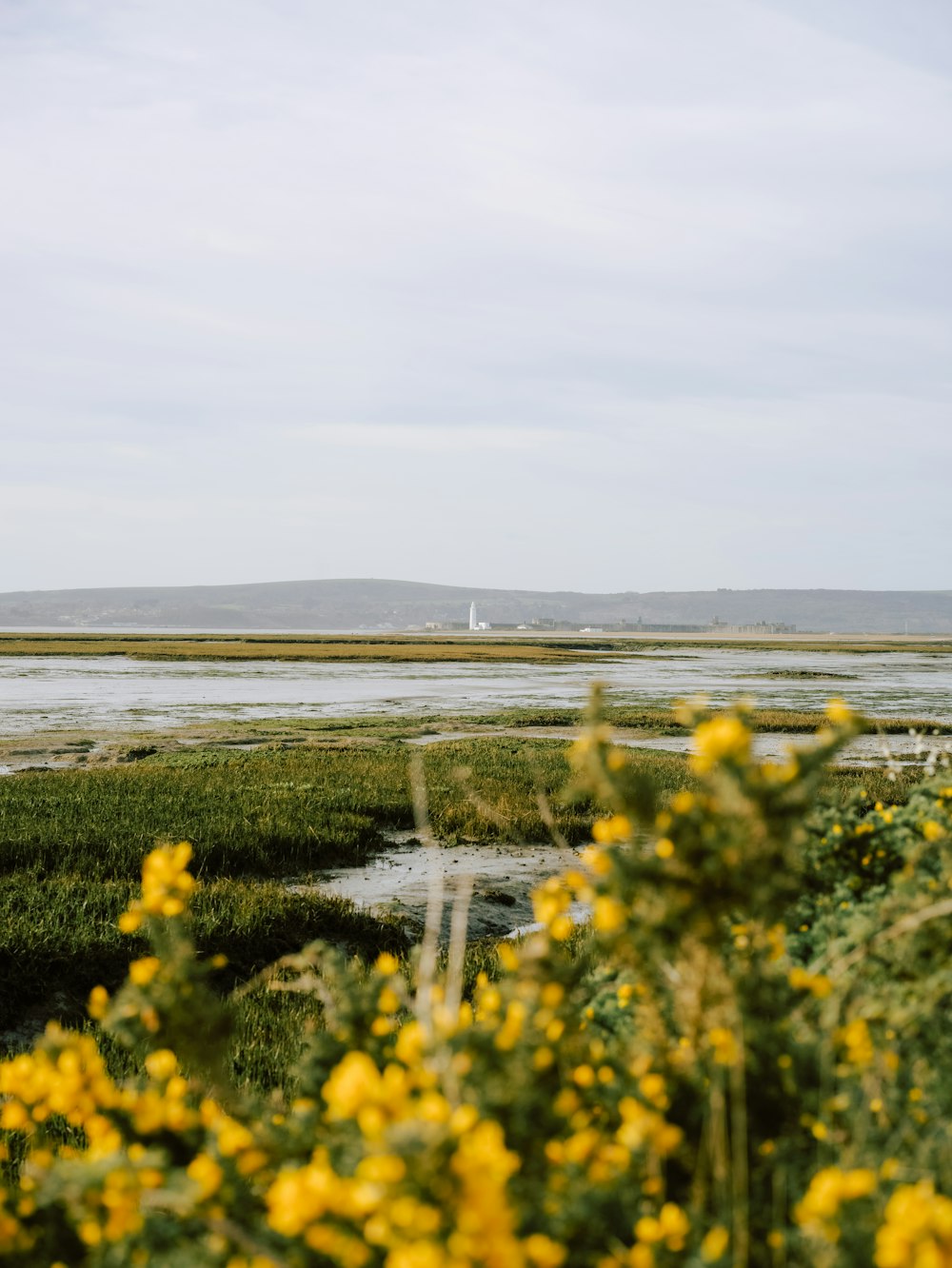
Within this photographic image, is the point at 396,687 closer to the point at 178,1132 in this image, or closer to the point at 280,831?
the point at 280,831

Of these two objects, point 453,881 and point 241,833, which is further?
point 241,833

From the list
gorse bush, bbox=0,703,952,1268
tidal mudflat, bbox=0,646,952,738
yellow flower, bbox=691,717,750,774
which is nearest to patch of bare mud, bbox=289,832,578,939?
gorse bush, bbox=0,703,952,1268

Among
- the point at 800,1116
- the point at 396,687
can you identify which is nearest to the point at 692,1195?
the point at 800,1116

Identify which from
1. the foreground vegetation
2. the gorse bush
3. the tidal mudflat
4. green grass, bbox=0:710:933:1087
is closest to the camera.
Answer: the gorse bush

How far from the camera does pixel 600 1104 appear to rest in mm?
2918

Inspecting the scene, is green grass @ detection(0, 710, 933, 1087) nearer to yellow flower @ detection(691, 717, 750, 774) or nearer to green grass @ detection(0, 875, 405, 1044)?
green grass @ detection(0, 875, 405, 1044)

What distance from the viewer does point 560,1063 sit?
9.22 feet

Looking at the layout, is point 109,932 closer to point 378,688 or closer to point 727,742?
point 727,742

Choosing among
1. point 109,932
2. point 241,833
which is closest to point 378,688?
point 241,833

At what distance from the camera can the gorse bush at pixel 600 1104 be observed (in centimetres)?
197

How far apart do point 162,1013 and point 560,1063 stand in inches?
46.6

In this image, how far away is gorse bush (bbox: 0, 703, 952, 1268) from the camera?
1974 mm

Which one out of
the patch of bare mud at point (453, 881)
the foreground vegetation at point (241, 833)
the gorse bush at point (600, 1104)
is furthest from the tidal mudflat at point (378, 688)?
the gorse bush at point (600, 1104)

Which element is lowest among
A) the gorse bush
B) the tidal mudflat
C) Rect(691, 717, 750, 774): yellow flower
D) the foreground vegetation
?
the tidal mudflat
